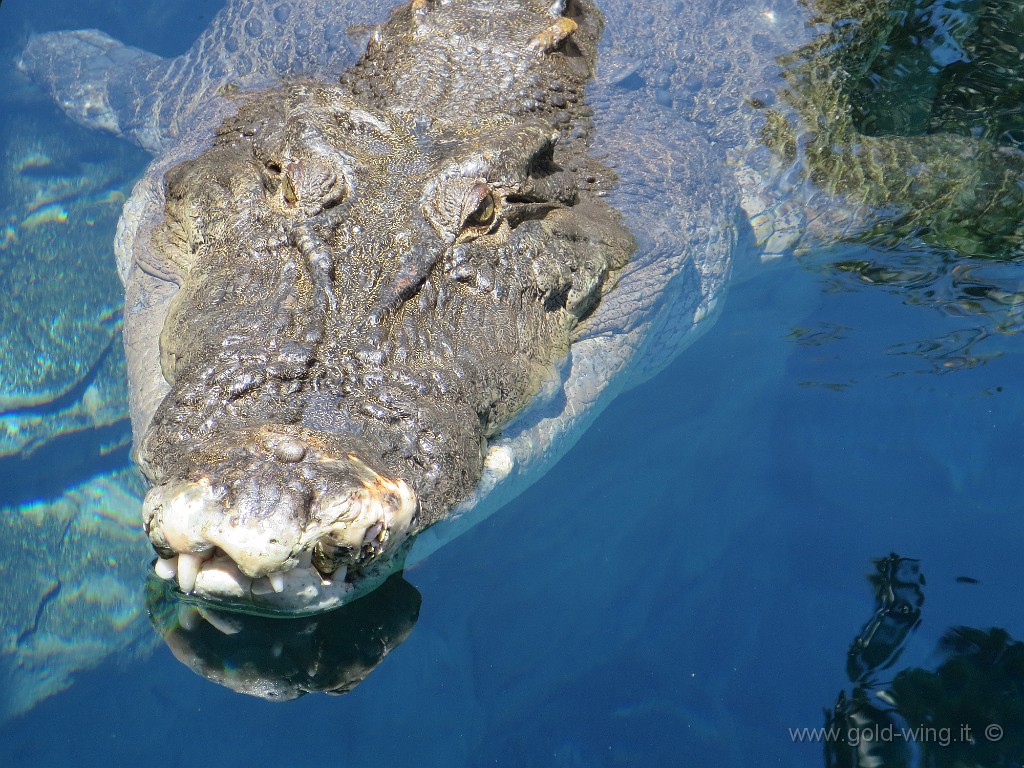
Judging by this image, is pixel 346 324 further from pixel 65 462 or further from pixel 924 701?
pixel 65 462

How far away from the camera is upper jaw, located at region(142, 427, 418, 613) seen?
7.25ft

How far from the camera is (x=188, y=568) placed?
233 centimetres

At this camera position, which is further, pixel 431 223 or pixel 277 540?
pixel 431 223

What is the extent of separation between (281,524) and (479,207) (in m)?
1.48

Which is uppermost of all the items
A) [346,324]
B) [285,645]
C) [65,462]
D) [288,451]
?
[346,324]

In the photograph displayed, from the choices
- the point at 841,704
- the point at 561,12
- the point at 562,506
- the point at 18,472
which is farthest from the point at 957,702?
the point at 18,472

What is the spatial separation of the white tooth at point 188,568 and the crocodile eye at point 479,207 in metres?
1.49

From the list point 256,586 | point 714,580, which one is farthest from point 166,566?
point 714,580

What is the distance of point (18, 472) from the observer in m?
4.73

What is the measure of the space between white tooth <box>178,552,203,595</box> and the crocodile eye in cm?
149

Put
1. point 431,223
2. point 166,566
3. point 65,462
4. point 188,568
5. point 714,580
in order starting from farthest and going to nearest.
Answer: point 65,462 → point 714,580 → point 431,223 → point 166,566 → point 188,568

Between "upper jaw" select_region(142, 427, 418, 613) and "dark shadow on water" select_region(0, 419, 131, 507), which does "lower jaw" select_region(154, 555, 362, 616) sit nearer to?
"upper jaw" select_region(142, 427, 418, 613)

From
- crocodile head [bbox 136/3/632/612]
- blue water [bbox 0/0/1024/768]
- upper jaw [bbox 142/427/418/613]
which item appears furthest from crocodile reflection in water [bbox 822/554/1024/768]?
upper jaw [bbox 142/427/418/613]

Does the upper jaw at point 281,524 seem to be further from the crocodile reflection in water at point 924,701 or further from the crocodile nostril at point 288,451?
the crocodile reflection in water at point 924,701
